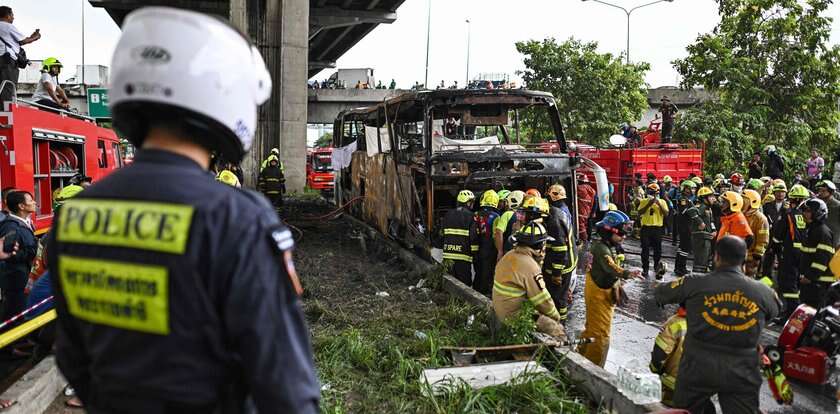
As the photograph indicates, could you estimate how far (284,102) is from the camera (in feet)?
84.2

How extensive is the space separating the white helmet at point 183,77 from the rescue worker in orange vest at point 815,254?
7632 mm

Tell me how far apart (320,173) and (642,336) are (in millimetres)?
21222

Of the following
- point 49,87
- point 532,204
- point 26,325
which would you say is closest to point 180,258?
point 26,325

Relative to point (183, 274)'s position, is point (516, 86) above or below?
above

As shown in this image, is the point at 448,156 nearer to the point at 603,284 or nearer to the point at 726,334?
the point at 603,284

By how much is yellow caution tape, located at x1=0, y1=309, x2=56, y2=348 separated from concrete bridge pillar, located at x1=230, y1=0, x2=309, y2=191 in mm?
20989

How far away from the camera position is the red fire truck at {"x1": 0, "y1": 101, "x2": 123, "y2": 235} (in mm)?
7457

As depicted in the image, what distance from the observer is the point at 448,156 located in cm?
912

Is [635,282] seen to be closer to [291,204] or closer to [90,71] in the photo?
[291,204]

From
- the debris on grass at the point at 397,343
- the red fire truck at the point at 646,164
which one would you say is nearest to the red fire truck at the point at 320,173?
the red fire truck at the point at 646,164

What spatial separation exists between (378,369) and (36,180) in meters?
5.74

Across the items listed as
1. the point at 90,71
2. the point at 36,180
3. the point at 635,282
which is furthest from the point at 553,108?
the point at 90,71

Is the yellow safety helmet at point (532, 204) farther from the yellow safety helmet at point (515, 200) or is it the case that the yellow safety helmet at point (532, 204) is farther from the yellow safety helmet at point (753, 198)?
the yellow safety helmet at point (753, 198)

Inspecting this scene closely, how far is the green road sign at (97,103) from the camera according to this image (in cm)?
2073
